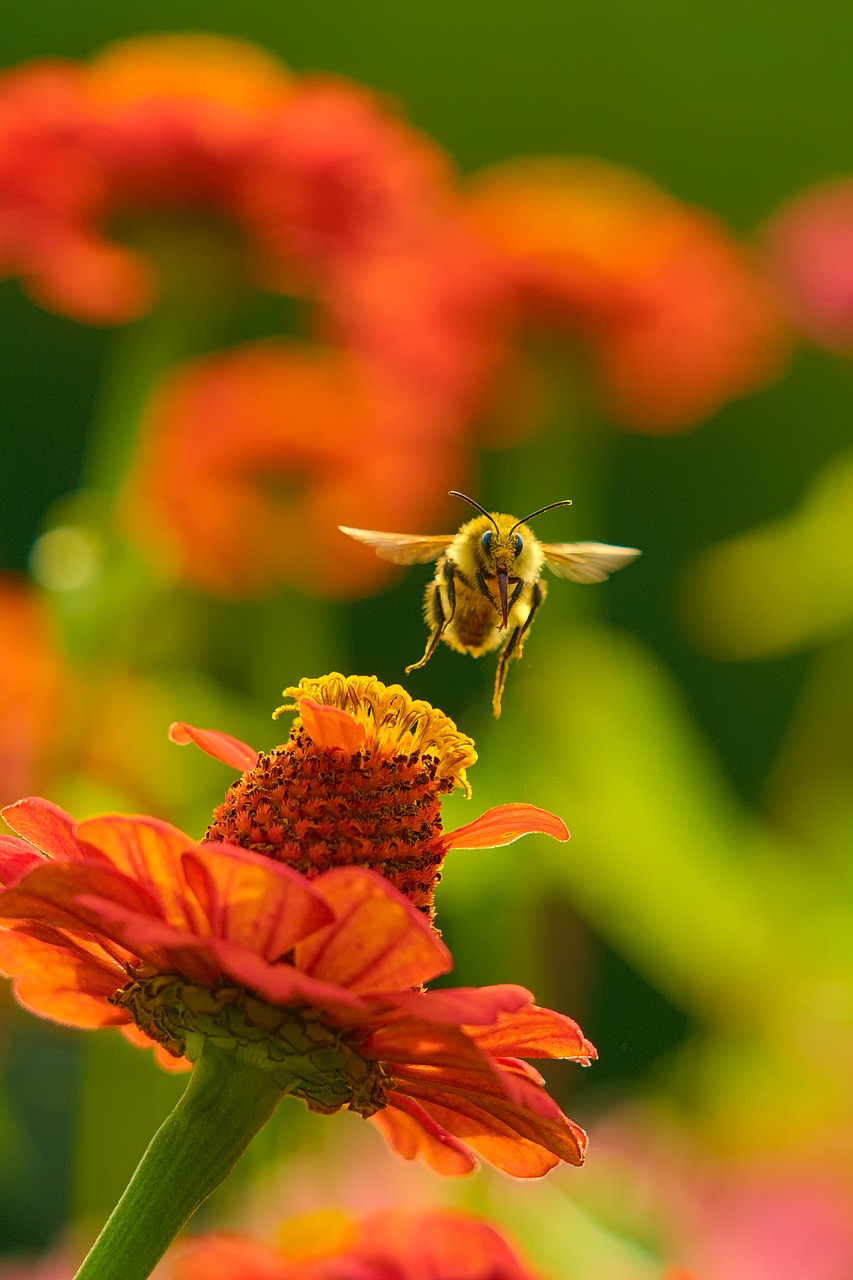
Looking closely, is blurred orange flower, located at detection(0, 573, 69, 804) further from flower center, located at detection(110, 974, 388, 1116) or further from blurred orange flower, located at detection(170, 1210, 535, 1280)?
flower center, located at detection(110, 974, 388, 1116)

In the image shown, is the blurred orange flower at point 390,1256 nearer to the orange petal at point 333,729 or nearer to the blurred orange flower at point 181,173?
the orange petal at point 333,729

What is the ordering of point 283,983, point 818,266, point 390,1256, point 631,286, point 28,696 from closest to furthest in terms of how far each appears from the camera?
point 283,983 → point 390,1256 → point 28,696 → point 631,286 → point 818,266

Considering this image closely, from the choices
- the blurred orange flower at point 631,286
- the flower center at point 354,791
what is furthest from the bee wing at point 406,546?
the blurred orange flower at point 631,286

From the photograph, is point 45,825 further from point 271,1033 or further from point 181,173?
point 181,173

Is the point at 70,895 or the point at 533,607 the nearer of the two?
the point at 70,895

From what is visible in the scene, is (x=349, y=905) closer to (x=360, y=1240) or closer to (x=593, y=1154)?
(x=360, y=1240)

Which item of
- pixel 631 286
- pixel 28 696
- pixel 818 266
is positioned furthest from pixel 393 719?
pixel 818 266
